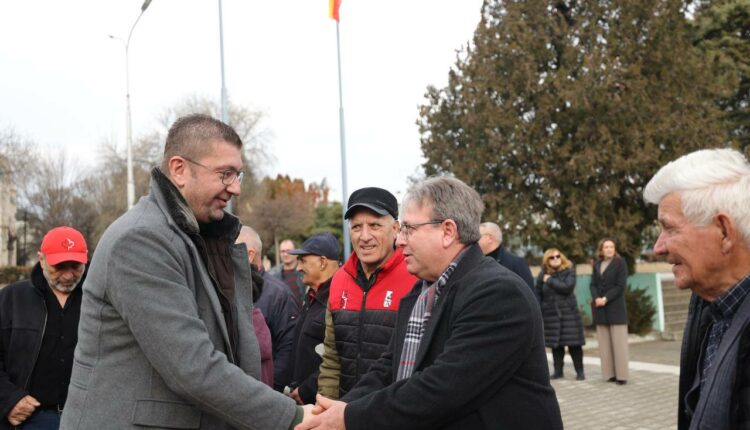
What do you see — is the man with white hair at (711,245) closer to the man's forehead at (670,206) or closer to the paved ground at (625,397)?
the man's forehead at (670,206)

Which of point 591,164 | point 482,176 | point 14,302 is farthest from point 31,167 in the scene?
point 14,302

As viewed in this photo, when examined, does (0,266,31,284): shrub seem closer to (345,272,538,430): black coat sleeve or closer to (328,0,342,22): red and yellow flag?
(328,0,342,22): red and yellow flag

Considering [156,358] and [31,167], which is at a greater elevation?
[31,167]

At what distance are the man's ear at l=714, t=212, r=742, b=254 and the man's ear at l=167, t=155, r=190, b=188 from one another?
1877 mm

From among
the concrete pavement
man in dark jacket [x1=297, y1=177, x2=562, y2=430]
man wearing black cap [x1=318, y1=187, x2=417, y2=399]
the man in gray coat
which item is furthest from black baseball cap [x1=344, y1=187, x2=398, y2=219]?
the concrete pavement

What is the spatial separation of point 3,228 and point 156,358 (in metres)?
45.9

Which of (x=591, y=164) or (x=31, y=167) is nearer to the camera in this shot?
(x=591, y=164)

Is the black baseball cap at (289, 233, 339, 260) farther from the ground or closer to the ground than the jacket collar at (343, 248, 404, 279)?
farther from the ground

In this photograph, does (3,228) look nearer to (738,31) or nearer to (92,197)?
(92,197)

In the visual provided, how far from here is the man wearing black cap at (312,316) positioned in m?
4.77

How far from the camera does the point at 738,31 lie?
2466 cm

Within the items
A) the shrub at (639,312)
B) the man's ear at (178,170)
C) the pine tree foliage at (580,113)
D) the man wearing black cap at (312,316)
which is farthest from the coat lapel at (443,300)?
the pine tree foliage at (580,113)

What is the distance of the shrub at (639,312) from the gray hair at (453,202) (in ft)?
48.2

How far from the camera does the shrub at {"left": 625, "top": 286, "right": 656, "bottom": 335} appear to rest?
16.7 m
